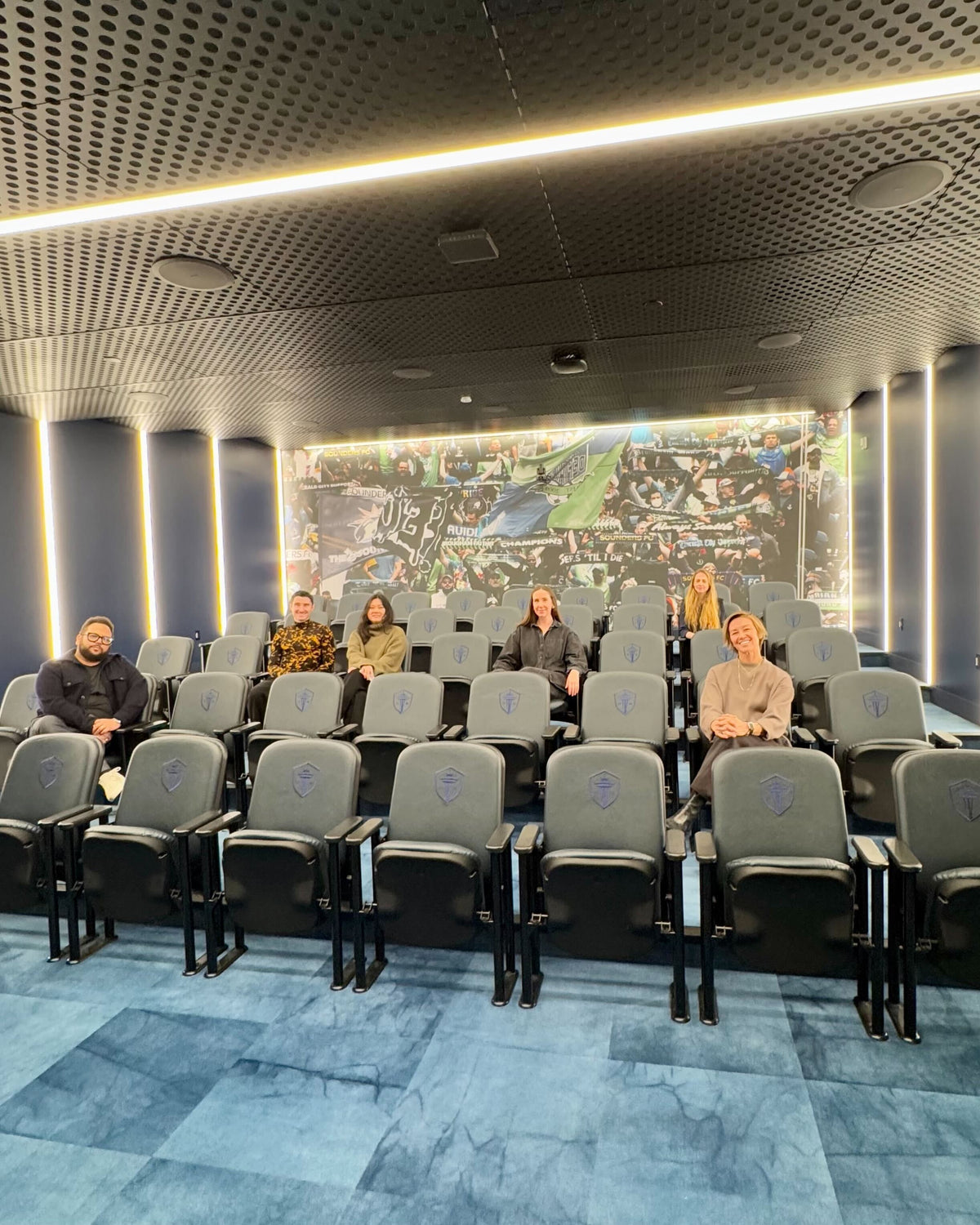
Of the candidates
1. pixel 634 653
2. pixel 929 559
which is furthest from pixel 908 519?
pixel 634 653

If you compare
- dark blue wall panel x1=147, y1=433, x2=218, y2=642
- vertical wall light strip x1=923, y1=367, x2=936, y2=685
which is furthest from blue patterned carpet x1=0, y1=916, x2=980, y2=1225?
dark blue wall panel x1=147, y1=433, x2=218, y2=642

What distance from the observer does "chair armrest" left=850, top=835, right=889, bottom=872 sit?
254 cm

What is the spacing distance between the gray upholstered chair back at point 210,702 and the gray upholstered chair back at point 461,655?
1496 millimetres

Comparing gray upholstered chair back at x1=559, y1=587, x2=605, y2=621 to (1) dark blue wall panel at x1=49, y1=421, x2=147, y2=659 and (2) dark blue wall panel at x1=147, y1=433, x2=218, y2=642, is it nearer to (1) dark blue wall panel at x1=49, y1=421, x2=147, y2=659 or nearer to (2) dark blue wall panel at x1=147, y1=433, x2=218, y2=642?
(2) dark blue wall panel at x1=147, y1=433, x2=218, y2=642

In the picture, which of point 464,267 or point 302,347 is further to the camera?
point 302,347

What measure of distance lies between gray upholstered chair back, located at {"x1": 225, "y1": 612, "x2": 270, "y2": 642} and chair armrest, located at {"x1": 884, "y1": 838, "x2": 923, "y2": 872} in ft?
21.7

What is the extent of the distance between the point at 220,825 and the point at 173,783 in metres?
0.48

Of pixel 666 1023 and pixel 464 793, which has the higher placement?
pixel 464 793

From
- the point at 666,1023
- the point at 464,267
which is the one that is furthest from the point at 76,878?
the point at 464,267

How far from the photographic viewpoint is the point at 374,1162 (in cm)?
209

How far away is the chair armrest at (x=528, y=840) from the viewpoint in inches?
112

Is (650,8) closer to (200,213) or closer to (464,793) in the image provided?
(200,213)

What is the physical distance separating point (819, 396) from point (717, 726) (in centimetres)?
587

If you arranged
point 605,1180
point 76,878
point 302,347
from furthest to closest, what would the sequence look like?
point 302,347 < point 76,878 < point 605,1180
